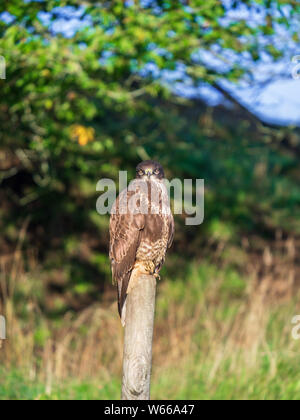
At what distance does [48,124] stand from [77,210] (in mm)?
3018

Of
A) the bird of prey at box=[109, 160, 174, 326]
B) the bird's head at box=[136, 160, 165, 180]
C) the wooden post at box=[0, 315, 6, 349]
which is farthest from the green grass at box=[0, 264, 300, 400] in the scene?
the bird's head at box=[136, 160, 165, 180]

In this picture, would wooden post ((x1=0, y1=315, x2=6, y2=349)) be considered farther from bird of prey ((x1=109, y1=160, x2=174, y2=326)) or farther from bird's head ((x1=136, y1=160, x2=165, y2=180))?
bird's head ((x1=136, y1=160, x2=165, y2=180))

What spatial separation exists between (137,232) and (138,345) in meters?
0.46

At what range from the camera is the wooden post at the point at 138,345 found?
6.79 ft

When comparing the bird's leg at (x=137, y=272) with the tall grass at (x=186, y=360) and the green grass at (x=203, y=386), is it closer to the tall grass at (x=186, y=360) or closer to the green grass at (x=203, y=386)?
the tall grass at (x=186, y=360)

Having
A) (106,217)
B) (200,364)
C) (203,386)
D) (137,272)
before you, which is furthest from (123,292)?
(106,217)

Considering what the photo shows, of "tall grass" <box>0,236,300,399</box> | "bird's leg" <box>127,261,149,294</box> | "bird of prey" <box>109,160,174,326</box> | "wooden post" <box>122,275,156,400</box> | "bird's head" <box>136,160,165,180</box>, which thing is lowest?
"tall grass" <box>0,236,300,399</box>

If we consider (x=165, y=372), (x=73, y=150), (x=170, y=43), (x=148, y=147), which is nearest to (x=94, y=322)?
(x=165, y=372)

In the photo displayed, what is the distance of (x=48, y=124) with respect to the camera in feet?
16.4

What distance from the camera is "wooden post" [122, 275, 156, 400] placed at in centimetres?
207

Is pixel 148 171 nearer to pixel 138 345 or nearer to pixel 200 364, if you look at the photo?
pixel 138 345

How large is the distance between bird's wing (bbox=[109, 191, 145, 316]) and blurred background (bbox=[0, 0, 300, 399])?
103 cm

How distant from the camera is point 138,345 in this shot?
2.07m
